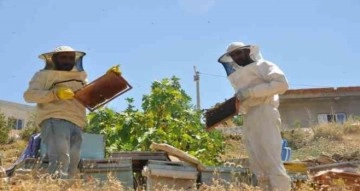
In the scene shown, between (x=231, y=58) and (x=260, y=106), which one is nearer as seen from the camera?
(x=260, y=106)

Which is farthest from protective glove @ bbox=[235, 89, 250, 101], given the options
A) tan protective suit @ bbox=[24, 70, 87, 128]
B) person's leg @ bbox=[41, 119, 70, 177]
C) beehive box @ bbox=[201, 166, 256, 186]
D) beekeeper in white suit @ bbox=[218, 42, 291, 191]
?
person's leg @ bbox=[41, 119, 70, 177]

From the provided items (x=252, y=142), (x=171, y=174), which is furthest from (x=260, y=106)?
(x=171, y=174)

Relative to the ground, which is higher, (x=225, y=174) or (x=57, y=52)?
(x=57, y=52)

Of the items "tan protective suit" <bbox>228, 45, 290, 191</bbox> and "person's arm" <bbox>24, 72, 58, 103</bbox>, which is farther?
"person's arm" <bbox>24, 72, 58, 103</bbox>

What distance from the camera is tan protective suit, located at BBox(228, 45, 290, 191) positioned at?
545 cm

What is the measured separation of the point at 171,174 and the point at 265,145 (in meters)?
1.19

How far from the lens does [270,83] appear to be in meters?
5.73

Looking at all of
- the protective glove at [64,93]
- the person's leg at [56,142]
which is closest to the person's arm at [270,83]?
the protective glove at [64,93]

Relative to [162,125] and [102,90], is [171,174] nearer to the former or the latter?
[102,90]

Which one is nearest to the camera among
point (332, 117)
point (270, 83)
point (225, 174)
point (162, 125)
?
point (270, 83)

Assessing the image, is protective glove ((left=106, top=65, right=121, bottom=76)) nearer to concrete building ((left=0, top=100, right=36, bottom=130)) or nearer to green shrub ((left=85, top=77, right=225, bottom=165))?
green shrub ((left=85, top=77, right=225, bottom=165))

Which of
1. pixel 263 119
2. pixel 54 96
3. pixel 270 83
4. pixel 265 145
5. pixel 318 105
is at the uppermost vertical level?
pixel 318 105

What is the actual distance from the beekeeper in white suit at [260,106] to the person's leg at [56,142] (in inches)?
78.9

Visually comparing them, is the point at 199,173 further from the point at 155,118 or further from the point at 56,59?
the point at 155,118
